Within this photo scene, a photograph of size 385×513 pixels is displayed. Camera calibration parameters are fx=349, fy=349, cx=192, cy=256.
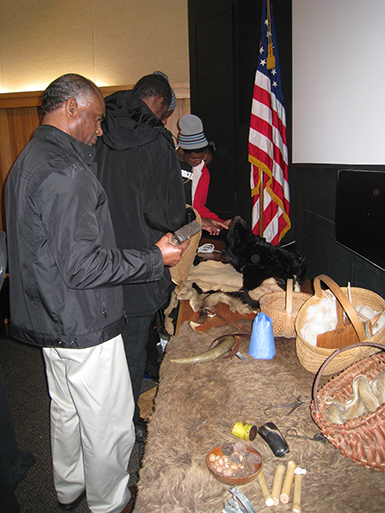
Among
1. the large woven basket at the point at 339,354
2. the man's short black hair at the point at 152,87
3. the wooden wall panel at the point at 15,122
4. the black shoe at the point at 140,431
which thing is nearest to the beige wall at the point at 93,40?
the wooden wall panel at the point at 15,122

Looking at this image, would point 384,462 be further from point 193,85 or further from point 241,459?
point 193,85

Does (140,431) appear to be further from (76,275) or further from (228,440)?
(76,275)

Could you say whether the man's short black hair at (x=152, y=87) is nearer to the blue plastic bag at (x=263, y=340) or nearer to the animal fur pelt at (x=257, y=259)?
the animal fur pelt at (x=257, y=259)

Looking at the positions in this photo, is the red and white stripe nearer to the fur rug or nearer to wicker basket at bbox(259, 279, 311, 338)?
wicker basket at bbox(259, 279, 311, 338)

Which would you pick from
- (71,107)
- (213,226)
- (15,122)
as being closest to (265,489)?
(71,107)

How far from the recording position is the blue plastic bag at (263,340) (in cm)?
124

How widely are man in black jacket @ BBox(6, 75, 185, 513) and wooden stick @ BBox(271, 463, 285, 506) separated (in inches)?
24.5

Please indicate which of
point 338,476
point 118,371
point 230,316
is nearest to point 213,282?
point 230,316

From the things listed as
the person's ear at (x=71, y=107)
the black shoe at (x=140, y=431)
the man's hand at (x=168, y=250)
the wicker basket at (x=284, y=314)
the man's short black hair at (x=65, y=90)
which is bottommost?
the black shoe at (x=140, y=431)

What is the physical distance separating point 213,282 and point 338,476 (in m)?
1.25

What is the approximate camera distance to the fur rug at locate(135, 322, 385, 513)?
73 cm

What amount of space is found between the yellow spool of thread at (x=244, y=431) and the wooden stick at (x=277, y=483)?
0.10 m

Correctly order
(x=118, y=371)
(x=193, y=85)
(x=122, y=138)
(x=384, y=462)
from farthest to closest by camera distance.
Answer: (x=193, y=85), (x=122, y=138), (x=118, y=371), (x=384, y=462)

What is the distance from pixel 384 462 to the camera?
0.72 metres
